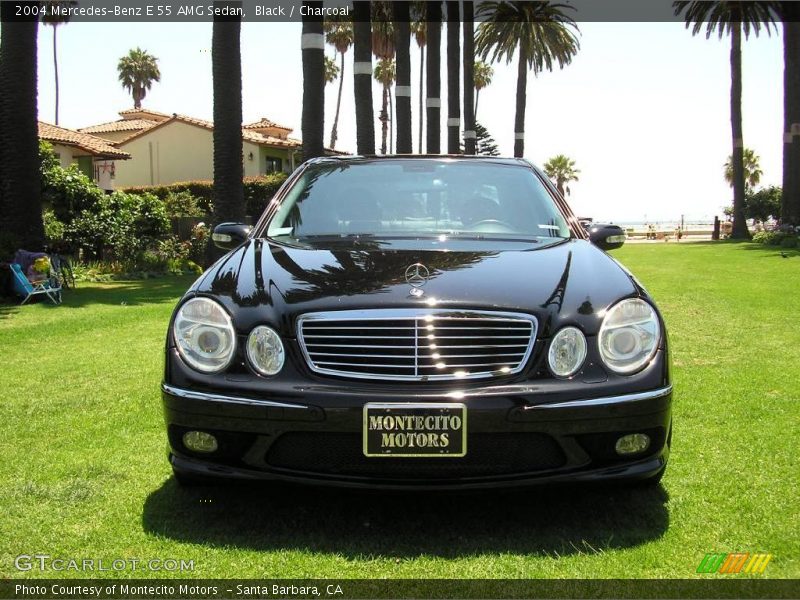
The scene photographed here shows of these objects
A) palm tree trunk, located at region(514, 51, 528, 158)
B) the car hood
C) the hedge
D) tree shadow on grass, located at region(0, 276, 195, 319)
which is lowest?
tree shadow on grass, located at region(0, 276, 195, 319)

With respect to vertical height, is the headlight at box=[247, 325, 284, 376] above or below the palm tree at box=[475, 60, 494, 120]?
below

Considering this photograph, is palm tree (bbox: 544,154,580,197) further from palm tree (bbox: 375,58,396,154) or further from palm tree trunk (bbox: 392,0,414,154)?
palm tree trunk (bbox: 392,0,414,154)

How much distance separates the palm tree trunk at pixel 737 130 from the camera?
37188 millimetres

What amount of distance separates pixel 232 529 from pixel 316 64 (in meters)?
14.6

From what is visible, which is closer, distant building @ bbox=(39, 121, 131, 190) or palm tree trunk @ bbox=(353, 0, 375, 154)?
palm tree trunk @ bbox=(353, 0, 375, 154)

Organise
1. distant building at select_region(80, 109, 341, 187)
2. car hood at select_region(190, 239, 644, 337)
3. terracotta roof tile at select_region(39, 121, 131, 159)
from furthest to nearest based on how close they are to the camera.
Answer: distant building at select_region(80, 109, 341, 187)
terracotta roof tile at select_region(39, 121, 131, 159)
car hood at select_region(190, 239, 644, 337)

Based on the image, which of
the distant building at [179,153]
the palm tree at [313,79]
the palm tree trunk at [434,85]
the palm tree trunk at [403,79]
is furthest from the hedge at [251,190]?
the palm tree at [313,79]

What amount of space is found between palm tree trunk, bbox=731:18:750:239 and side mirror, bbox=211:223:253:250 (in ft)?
116

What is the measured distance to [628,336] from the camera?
339 cm

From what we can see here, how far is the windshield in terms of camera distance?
4461mm

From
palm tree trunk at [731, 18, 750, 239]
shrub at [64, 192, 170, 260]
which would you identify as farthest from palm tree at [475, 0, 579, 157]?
shrub at [64, 192, 170, 260]

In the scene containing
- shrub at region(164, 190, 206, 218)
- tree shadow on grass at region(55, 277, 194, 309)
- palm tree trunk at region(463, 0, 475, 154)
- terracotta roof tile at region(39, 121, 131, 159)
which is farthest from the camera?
terracotta roof tile at region(39, 121, 131, 159)

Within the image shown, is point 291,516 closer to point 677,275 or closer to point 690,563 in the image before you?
point 690,563

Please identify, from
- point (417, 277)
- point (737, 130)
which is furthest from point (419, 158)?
point (737, 130)
